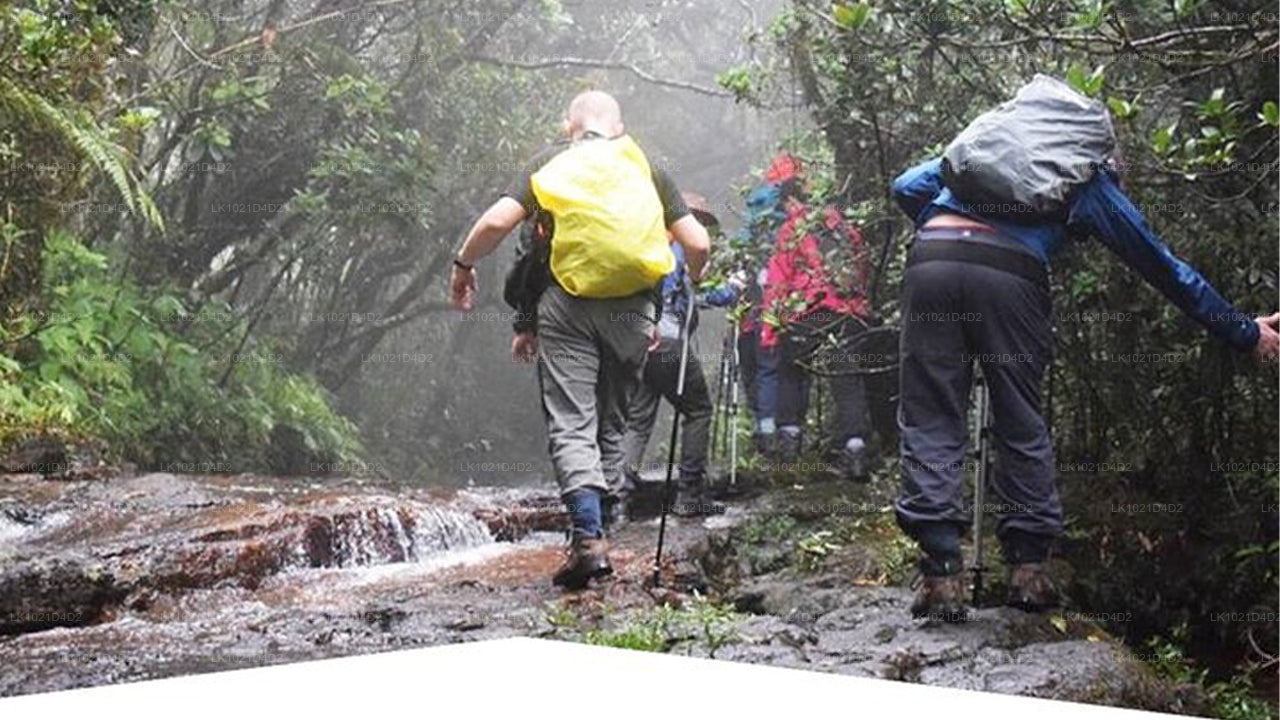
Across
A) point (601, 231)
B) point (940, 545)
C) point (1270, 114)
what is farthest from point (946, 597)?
point (601, 231)

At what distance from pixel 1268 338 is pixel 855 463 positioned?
1.03 m

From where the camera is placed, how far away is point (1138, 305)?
3213 mm

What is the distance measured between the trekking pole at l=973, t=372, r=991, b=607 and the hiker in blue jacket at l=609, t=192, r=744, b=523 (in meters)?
0.83

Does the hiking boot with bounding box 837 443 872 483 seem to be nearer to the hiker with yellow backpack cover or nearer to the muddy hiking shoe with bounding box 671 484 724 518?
the muddy hiking shoe with bounding box 671 484 724 518

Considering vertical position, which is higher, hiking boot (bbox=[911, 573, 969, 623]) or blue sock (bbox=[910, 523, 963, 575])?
blue sock (bbox=[910, 523, 963, 575])

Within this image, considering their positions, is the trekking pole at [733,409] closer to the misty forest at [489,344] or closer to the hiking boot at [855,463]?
the misty forest at [489,344]

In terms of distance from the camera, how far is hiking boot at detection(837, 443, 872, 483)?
349cm

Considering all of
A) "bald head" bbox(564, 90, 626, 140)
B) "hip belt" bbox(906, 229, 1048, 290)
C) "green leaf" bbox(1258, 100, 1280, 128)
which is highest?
"bald head" bbox(564, 90, 626, 140)

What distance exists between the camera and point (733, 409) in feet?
12.1

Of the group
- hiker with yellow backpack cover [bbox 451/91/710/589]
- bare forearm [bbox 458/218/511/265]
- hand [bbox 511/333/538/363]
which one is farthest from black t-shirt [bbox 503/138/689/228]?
hand [bbox 511/333/538/363]

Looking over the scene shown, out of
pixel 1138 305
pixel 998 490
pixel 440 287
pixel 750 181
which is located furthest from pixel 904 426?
pixel 440 287

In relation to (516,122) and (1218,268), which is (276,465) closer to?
(516,122)

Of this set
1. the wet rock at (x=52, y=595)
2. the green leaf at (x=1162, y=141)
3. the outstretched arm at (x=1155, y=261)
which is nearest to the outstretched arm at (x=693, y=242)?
the outstretched arm at (x=1155, y=261)

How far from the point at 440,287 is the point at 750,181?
855mm
